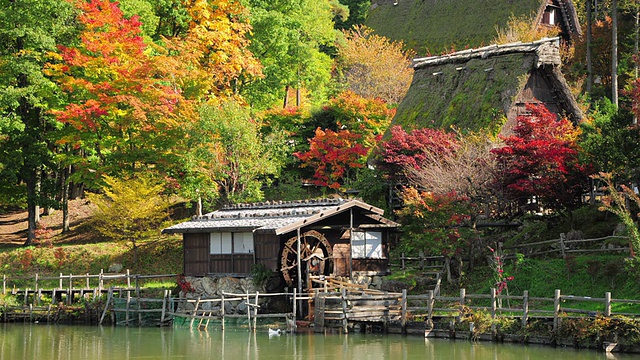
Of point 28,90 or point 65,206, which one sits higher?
point 28,90

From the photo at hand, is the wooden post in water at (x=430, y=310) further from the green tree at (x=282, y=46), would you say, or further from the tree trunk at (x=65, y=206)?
A: the green tree at (x=282, y=46)

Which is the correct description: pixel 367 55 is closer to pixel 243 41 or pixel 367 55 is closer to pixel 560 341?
pixel 243 41

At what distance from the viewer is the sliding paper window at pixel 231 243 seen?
34.4 meters

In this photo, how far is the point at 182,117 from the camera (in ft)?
142

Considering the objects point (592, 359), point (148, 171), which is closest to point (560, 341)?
point (592, 359)

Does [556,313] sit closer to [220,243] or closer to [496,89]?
[220,243]

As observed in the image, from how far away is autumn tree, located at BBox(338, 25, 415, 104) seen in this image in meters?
58.6

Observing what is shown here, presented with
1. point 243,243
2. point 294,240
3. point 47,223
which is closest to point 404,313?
point 294,240

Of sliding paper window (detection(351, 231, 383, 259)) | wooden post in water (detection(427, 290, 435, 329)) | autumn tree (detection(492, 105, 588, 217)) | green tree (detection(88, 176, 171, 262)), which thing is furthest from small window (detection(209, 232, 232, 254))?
autumn tree (detection(492, 105, 588, 217))

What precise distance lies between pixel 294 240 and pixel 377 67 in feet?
94.9

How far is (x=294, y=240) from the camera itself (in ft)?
Result: 110

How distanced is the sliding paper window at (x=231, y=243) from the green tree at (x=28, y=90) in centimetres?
1409

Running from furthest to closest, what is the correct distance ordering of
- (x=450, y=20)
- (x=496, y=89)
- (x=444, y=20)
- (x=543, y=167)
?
(x=444, y=20), (x=450, y=20), (x=496, y=89), (x=543, y=167)

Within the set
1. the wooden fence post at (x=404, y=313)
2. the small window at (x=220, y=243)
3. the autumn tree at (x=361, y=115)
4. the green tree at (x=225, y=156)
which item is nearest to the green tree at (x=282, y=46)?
the autumn tree at (x=361, y=115)
